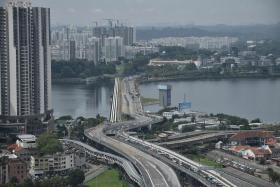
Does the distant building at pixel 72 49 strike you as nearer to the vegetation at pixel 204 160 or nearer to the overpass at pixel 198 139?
the overpass at pixel 198 139

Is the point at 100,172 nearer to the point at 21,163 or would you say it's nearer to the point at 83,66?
the point at 21,163

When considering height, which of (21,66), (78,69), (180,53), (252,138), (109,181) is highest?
(21,66)

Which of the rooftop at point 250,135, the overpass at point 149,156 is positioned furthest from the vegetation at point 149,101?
the rooftop at point 250,135

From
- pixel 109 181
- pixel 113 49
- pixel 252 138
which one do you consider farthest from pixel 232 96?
pixel 113 49

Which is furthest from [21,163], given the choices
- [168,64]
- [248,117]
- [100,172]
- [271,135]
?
[168,64]

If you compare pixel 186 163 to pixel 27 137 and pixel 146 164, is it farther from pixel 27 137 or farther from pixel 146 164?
pixel 27 137

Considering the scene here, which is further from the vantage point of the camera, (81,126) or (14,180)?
(81,126)
